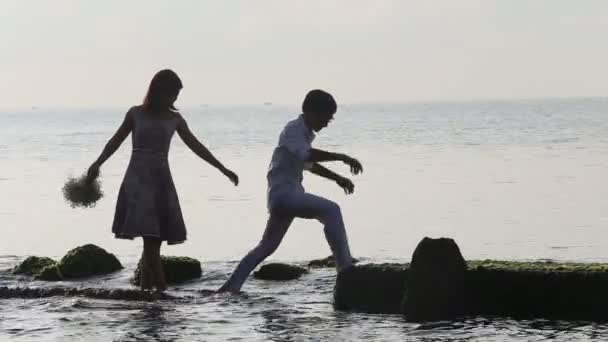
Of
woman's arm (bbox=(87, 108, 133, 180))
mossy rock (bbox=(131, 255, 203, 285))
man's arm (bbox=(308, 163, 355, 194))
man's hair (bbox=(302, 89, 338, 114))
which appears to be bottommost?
mossy rock (bbox=(131, 255, 203, 285))

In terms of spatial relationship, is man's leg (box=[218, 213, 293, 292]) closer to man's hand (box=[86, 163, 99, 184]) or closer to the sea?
the sea

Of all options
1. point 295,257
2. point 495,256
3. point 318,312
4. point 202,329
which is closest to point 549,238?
point 495,256

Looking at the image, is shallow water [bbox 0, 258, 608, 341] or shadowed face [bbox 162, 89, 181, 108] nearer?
shallow water [bbox 0, 258, 608, 341]

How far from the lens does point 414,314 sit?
444 inches

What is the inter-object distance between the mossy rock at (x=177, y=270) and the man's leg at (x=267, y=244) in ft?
7.18

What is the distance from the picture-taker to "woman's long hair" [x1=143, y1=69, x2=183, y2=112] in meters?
12.0

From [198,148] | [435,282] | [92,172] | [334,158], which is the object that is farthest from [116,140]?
[435,282]

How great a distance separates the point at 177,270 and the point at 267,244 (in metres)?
2.79

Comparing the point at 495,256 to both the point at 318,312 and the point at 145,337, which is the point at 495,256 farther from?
the point at 145,337

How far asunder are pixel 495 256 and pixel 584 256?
140 centimetres

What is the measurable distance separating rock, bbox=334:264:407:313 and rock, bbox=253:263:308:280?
2838 millimetres

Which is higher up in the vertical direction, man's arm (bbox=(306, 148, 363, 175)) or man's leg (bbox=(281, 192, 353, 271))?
man's arm (bbox=(306, 148, 363, 175))

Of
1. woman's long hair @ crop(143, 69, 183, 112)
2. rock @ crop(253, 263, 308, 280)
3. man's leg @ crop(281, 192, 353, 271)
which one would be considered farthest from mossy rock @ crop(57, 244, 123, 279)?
man's leg @ crop(281, 192, 353, 271)

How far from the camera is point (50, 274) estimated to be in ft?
50.6
